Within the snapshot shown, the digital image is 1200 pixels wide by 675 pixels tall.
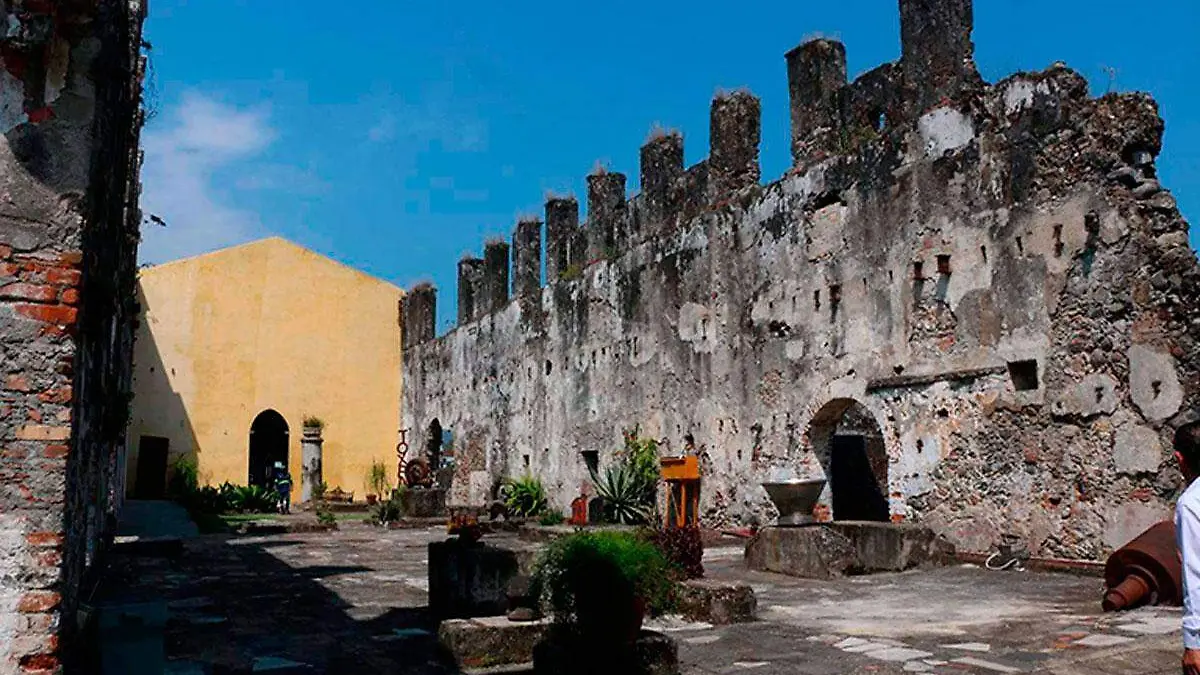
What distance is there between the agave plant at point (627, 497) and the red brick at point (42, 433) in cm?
1195

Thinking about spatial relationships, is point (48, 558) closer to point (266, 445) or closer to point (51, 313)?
point (51, 313)

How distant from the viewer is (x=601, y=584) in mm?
5441

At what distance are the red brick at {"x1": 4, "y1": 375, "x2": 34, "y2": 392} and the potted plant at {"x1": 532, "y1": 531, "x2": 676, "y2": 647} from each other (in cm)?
283

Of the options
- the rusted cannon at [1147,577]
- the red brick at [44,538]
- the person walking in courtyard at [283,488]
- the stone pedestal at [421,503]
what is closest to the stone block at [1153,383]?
the rusted cannon at [1147,577]

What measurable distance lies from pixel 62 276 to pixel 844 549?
7685 mm

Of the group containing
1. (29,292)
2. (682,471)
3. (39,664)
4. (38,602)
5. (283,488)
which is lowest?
(39,664)

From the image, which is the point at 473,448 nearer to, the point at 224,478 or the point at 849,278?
the point at 224,478

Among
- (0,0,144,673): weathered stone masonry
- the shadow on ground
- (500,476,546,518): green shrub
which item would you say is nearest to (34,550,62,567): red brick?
(0,0,144,673): weathered stone masonry

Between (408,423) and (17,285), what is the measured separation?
23389mm

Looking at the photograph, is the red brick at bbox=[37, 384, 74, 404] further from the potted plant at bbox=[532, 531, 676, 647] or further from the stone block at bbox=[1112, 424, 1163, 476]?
the stone block at bbox=[1112, 424, 1163, 476]

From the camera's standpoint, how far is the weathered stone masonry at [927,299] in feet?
31.2

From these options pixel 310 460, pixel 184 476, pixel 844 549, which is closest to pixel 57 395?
pixel 844 549

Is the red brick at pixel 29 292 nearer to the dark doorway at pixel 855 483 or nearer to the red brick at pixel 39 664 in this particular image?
the red brick at pixel 39 664

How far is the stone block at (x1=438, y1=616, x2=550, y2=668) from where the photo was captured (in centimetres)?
596
